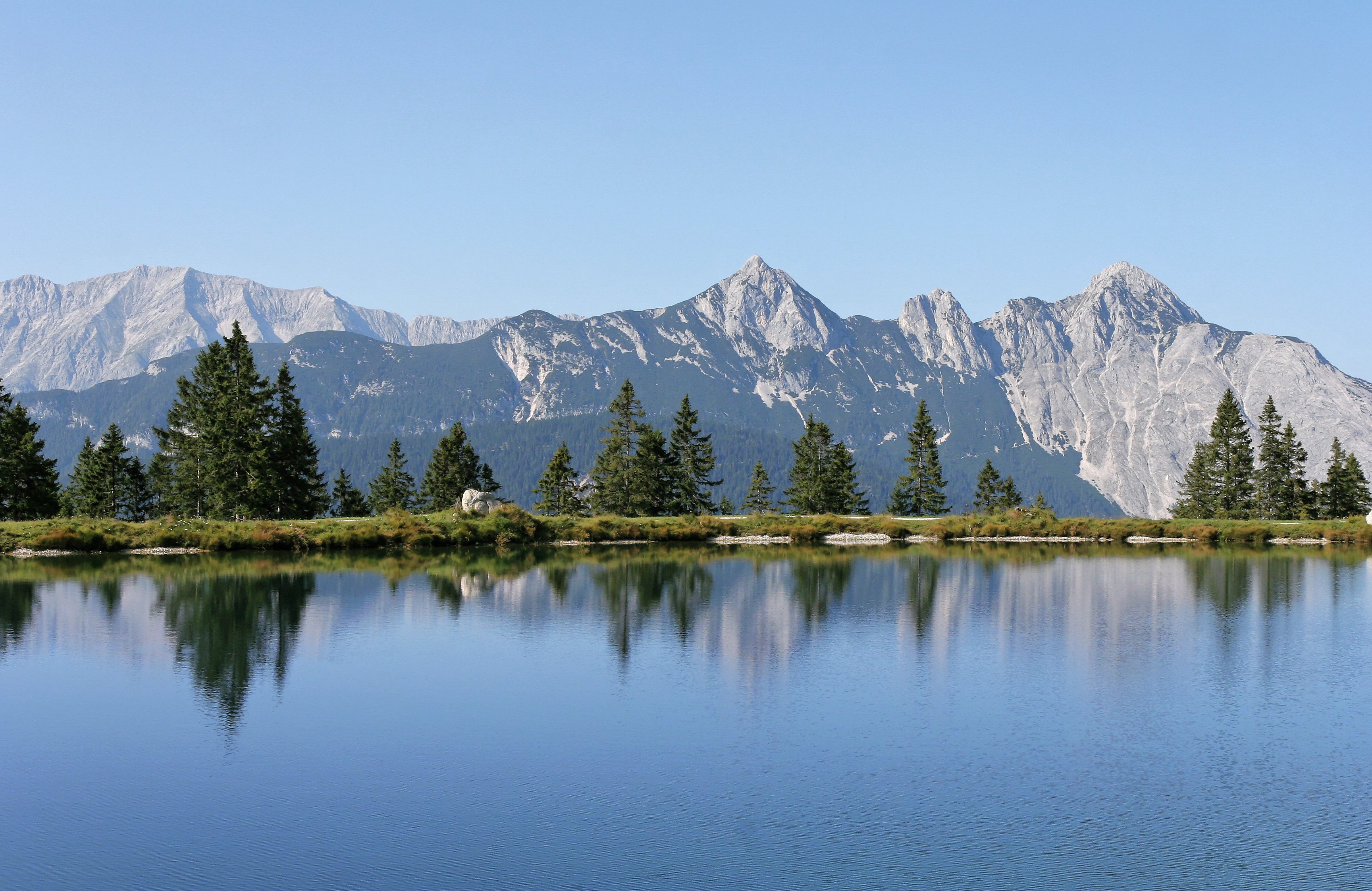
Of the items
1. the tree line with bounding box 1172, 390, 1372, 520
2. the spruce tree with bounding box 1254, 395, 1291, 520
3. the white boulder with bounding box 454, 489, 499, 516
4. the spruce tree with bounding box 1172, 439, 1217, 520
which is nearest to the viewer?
the white boulder with bounding box 454, 489, 499, 516

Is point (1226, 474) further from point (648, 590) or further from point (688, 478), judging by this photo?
point (648, 590)

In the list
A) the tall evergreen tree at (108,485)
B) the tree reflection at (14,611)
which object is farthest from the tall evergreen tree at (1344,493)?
the tall evergreen tree at (108,485)

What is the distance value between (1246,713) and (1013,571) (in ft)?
119

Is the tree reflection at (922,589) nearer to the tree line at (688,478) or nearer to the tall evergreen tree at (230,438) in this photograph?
the tree line at (688,478)

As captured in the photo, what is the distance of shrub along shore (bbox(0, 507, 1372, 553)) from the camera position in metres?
74.2

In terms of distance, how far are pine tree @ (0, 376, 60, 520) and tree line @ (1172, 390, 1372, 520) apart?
10117 cm

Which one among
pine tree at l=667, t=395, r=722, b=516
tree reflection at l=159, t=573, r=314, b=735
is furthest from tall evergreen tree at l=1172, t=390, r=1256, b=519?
tree reflection at l=159, t=573, r=314, b=735

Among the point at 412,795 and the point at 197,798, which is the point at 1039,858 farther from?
the point at 197,798

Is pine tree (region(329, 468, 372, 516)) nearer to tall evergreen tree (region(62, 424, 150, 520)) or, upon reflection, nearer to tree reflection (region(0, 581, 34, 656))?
tall evergreen tree (region(62, 424, 150, 520))

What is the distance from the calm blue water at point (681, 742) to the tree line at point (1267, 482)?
213 ft

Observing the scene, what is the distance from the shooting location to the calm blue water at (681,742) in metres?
18.5

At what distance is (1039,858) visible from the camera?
18.5m

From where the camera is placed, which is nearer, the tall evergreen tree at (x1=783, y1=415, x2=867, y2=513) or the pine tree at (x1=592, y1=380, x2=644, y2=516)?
the pine tree at (x1=592, y1=380, x2=644, y2=516)

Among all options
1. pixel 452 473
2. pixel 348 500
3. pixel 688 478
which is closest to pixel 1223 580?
pixel 688 478
